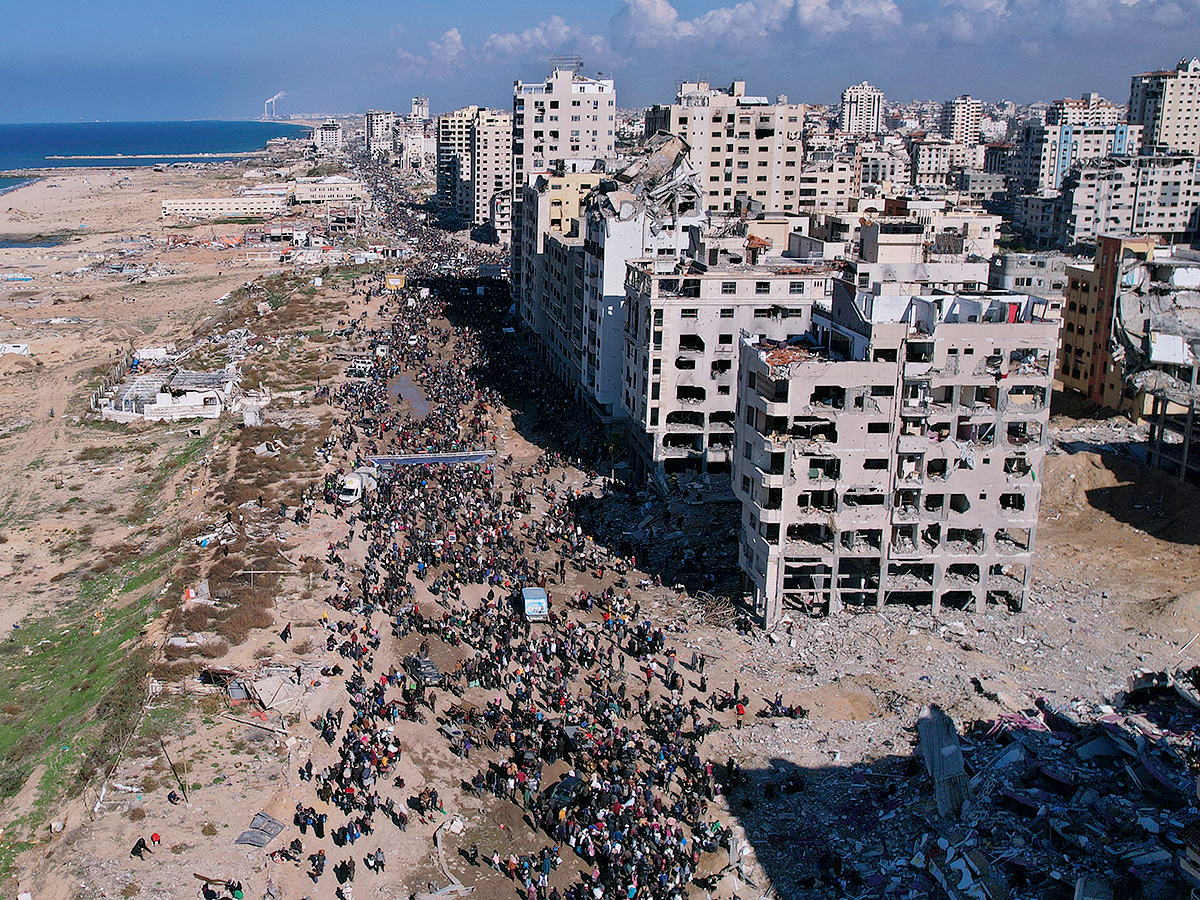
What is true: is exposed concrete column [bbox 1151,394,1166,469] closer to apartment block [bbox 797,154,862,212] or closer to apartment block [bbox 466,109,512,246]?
apartment block [bbox 797,154,862,212]

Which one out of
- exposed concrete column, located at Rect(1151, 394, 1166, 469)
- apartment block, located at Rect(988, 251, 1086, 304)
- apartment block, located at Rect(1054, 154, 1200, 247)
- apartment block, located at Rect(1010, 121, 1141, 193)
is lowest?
exposed concrete column, located at Rect(1151, 394, 1166, 469)

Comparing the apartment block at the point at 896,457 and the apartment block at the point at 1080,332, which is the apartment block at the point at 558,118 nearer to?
the apartment block at the point at 1080,332

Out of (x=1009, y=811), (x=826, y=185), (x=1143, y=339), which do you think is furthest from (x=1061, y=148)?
(x=1009, y=811)

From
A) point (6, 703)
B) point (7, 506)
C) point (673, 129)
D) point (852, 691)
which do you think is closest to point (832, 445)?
point (852, 691)

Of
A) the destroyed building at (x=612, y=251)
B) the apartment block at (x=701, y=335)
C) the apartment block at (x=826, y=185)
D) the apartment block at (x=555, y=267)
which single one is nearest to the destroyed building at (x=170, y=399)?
the apartment block at (x=555, y=267)

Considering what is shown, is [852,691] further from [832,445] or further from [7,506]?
[7,506]

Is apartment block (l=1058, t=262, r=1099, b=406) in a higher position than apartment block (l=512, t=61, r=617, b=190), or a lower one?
lower

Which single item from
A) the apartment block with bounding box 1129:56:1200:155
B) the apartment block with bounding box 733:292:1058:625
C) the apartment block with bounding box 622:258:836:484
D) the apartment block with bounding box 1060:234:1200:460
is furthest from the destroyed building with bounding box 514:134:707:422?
the apartment block with bounding box 1129:56:1200:155
